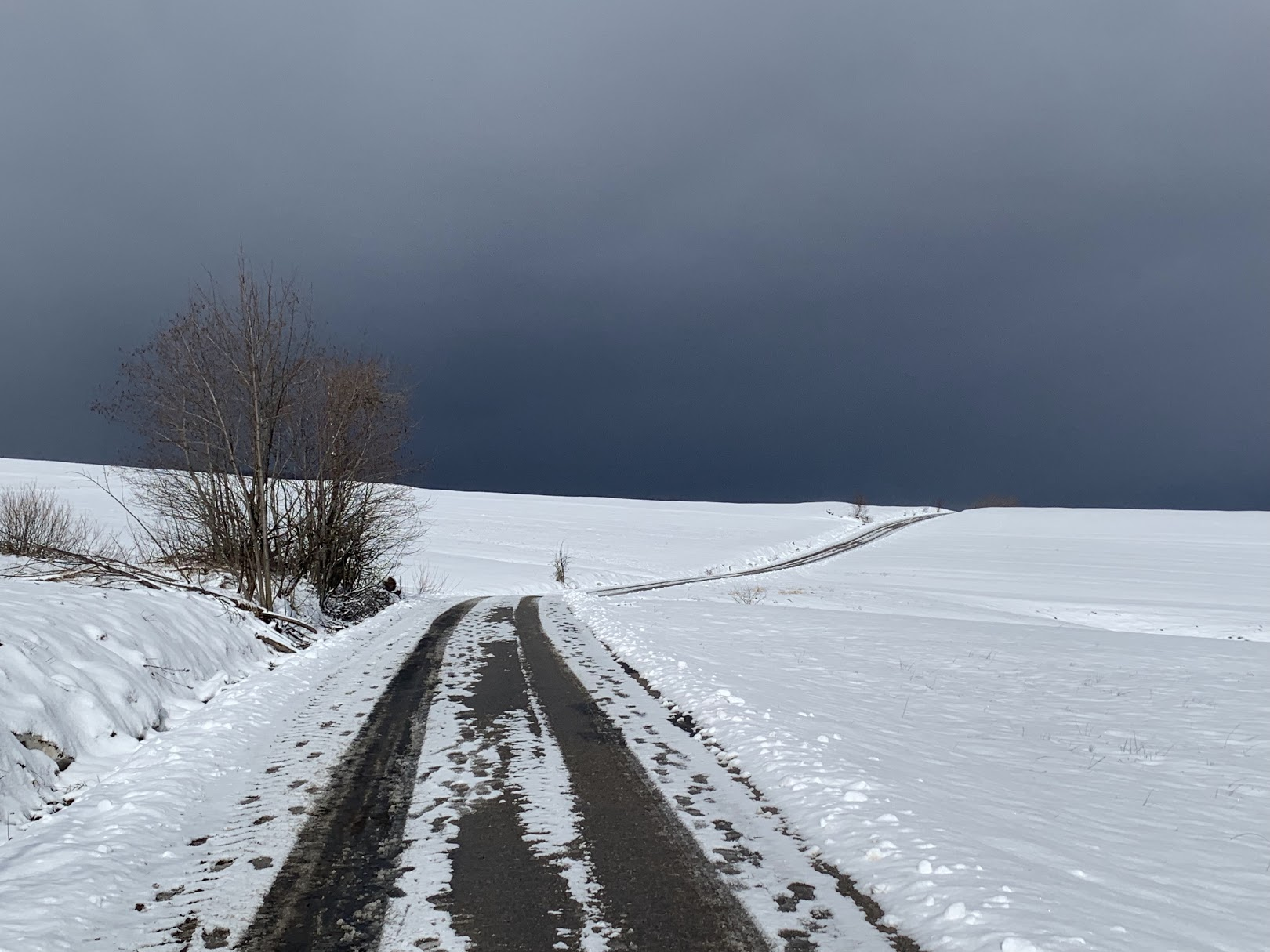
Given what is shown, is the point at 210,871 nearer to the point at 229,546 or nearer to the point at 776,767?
the point at 776,767

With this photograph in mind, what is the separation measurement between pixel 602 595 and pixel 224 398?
41.7 ft

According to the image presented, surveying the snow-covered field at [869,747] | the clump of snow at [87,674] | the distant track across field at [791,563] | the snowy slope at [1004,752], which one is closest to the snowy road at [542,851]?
the snow-covered field at [869,747]

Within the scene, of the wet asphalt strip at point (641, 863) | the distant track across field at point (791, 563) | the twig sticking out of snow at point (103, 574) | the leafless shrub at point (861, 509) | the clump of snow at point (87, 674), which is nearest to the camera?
the wet asphalt strip at point (641, 863)

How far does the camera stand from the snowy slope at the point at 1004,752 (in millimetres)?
4039

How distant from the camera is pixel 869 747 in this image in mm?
7039

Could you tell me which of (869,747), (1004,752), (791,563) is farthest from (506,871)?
(791,563)

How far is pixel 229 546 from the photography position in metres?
16.2

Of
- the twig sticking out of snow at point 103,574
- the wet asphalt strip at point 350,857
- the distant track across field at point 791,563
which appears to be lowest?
the distant track across field at point 791,563

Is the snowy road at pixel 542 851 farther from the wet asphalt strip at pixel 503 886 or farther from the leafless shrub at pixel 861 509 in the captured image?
the leafless shrub at pixel 861 509

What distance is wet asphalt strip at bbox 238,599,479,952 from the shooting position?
3629 mm

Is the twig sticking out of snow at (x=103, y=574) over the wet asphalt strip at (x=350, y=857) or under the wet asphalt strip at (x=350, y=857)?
over

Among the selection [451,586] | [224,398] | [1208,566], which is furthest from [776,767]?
[1208,566]

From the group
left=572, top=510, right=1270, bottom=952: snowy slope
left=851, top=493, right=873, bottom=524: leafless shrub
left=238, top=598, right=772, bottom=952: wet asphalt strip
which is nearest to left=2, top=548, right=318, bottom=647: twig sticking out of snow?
left=572, top=510, right=1270, bottom=952: snowy slope

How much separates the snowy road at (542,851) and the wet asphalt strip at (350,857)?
13mm
